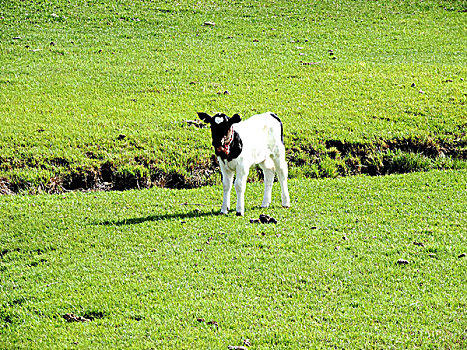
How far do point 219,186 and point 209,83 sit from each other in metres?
7.72

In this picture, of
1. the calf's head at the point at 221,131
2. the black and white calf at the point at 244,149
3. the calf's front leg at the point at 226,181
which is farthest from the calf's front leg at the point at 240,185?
the calf's head at the point at 221,131

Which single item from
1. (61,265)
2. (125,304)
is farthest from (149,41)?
(125,304)

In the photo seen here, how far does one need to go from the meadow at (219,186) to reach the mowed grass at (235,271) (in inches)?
1.4

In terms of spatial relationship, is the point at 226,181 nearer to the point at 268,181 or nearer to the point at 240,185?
the point at 240,185

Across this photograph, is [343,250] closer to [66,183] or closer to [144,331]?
[144,331]

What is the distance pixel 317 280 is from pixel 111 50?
1860 centimetres

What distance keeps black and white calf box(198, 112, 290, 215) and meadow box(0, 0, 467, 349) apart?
0.64 m

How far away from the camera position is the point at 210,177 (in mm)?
14250

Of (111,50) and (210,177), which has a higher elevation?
(111,50)

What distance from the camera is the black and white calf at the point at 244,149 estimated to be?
31.9 feet

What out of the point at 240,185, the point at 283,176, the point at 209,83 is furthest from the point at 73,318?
the point at 209,83

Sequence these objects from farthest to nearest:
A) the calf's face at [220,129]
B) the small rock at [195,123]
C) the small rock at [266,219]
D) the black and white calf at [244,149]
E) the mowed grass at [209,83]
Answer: the small rock at [195,123] < the mowed grass at [209,83] < the small rock at [266,219] < the black and white calf at [244,149] < the calf's face at [220,129]

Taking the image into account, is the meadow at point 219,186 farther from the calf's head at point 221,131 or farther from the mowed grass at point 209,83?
the calf's head at point 221,131

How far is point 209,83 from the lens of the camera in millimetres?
20516
